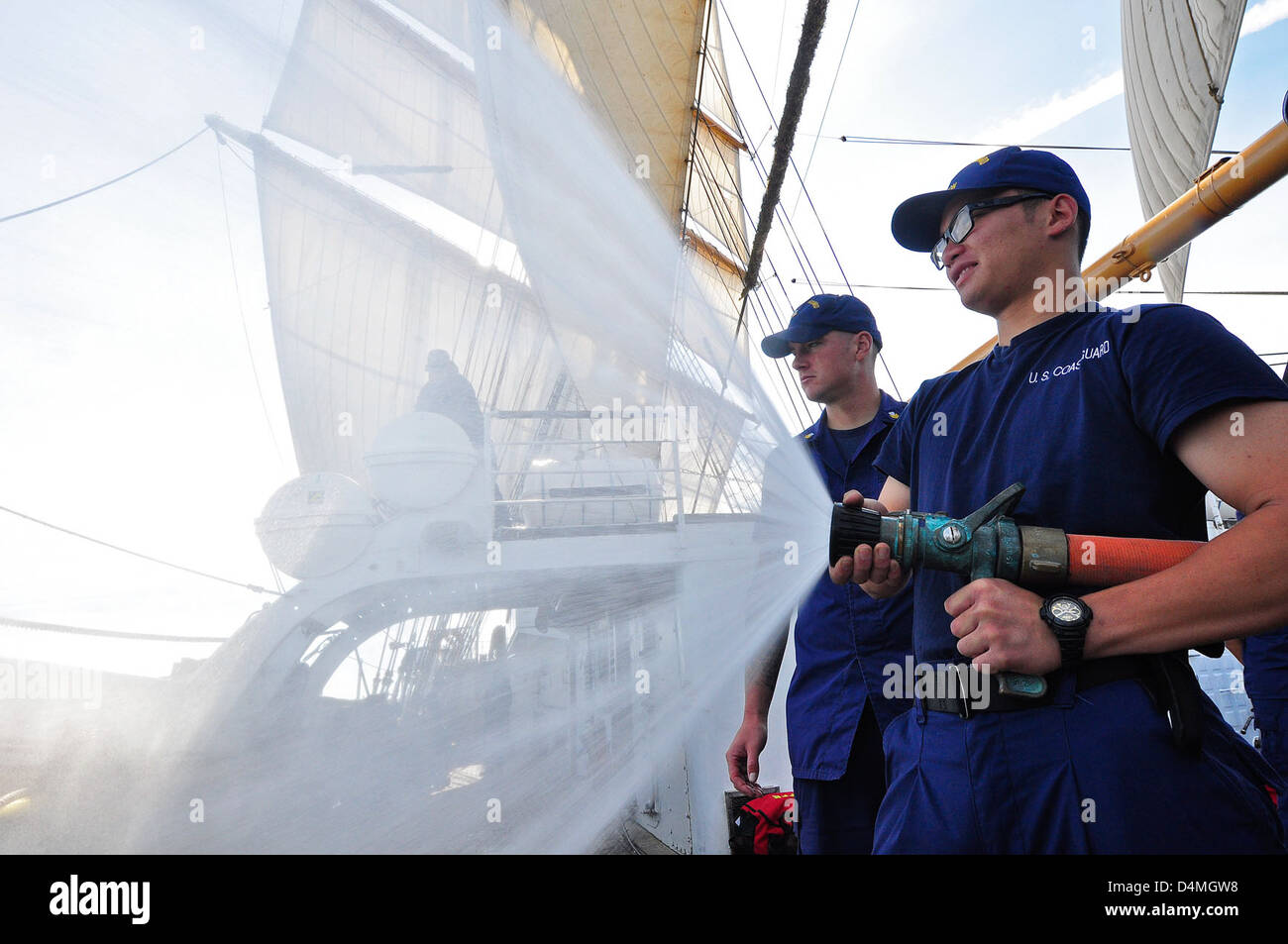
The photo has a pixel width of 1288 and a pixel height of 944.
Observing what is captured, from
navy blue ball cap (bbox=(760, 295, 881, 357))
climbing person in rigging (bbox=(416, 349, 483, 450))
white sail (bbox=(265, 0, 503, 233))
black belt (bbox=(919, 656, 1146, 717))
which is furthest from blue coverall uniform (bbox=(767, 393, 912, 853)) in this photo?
white sail (bbox=(265, 0, 503, 233))

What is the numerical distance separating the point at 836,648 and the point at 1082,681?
1.20 m

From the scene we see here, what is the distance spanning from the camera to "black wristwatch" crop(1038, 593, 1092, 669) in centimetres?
98

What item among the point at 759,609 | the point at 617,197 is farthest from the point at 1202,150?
the point at 759,609

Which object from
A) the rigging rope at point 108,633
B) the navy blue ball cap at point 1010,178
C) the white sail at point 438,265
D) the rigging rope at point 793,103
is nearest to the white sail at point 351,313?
the white sail at point 438,265

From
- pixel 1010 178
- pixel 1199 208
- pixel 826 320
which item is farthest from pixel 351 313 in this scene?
pixel 1199 208

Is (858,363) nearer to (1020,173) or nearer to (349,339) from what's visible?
(1020,173)

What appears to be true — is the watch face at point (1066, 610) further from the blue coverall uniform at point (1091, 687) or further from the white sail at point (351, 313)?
the white sail at point (351, 313)

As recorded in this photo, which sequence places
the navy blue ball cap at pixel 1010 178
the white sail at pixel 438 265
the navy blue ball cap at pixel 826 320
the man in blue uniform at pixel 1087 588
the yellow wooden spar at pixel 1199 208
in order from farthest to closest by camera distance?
1. the yellow wooden spar at pixel 1199 208
2. the navy blue ball cap at pixel 826 320
3. the white sail at pixel 438 265
4. the navy blue ball cap at pixel 1010 178
5. the man in blue uniform at pixel 1087 588

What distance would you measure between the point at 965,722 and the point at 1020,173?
3.12 ft

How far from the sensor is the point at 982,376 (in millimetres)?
1391

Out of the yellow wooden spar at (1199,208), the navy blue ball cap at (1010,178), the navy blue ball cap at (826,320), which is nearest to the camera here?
the navy blue ball cap at (1010,178)

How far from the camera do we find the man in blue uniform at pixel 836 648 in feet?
6.84

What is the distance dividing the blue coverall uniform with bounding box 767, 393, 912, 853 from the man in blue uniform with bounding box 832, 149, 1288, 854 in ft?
2.50

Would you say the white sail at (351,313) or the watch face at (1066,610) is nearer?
the watch face at (1066,610)
